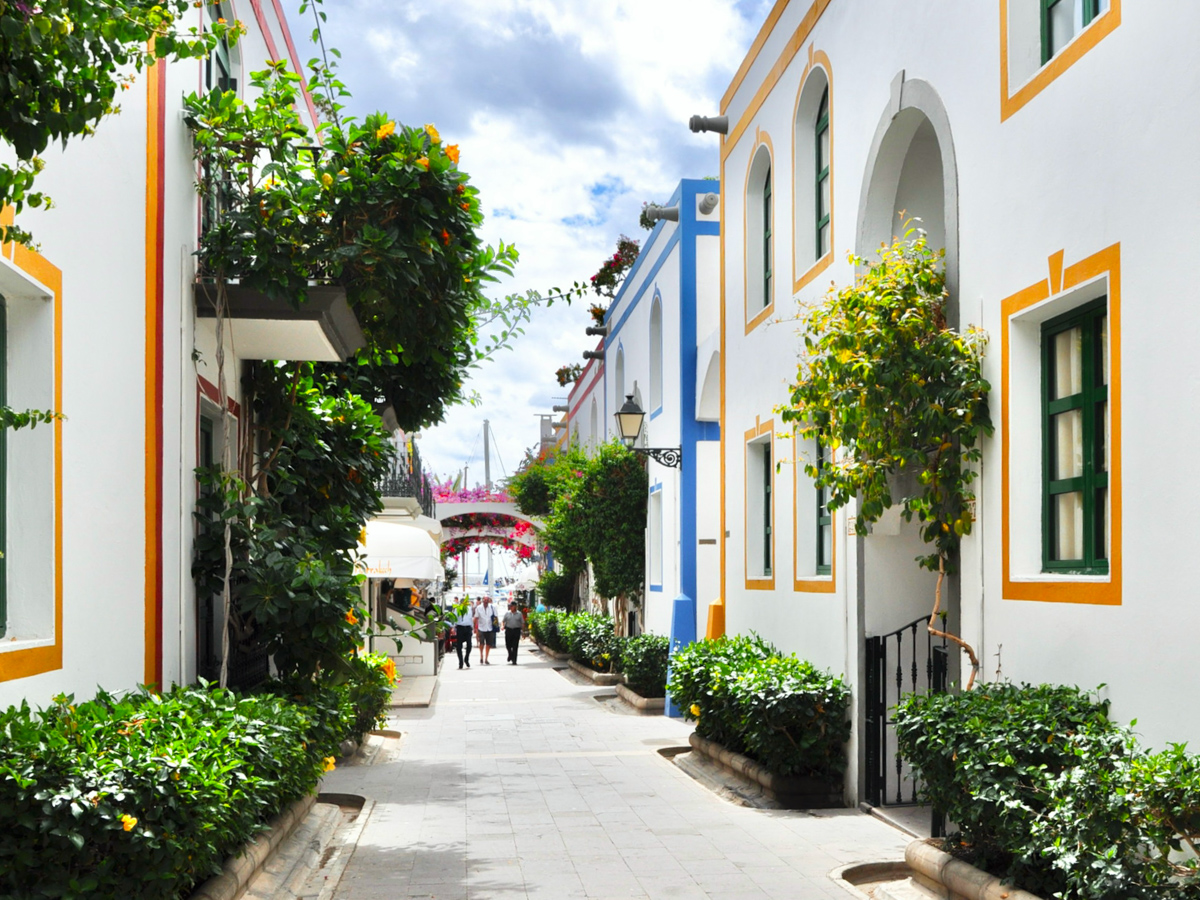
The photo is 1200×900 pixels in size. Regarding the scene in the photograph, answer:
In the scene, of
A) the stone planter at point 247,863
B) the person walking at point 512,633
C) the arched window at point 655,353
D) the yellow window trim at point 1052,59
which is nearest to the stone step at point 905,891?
the stone planter at point 247,863

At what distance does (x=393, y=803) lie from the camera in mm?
10438

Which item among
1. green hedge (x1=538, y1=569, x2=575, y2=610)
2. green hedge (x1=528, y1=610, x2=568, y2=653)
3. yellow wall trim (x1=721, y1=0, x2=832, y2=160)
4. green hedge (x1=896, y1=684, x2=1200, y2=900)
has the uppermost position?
yellow wall trim (x1=721, y1=0, x2=832, y2=160)

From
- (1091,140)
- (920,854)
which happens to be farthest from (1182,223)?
(920,854)

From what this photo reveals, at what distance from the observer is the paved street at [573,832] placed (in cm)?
731

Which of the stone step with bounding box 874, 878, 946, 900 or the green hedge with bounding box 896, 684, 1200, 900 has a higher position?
the green hedge with bounding box 896, 684, 1200, 900

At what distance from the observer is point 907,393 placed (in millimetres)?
7289

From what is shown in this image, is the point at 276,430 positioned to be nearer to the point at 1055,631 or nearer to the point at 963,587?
the point at 963,587

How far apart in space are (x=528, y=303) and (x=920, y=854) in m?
5.42

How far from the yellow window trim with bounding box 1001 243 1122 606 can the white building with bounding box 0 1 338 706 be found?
4583mm

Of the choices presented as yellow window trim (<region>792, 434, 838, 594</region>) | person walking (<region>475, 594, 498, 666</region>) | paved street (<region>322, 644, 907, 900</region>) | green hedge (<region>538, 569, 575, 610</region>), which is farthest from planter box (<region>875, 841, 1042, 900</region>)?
green hedge (<region>538, 569, 575, 610</region>)

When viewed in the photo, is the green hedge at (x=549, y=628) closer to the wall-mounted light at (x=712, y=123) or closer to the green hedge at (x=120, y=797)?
the wall-mounted light at (x=712, y=123)

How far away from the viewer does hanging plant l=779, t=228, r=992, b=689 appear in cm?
723

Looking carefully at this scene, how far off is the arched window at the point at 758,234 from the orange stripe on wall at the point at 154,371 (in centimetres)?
657

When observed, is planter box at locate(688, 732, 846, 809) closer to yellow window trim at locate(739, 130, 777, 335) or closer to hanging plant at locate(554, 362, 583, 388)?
yellow window trim at locate(739, 130, 777, 335)
